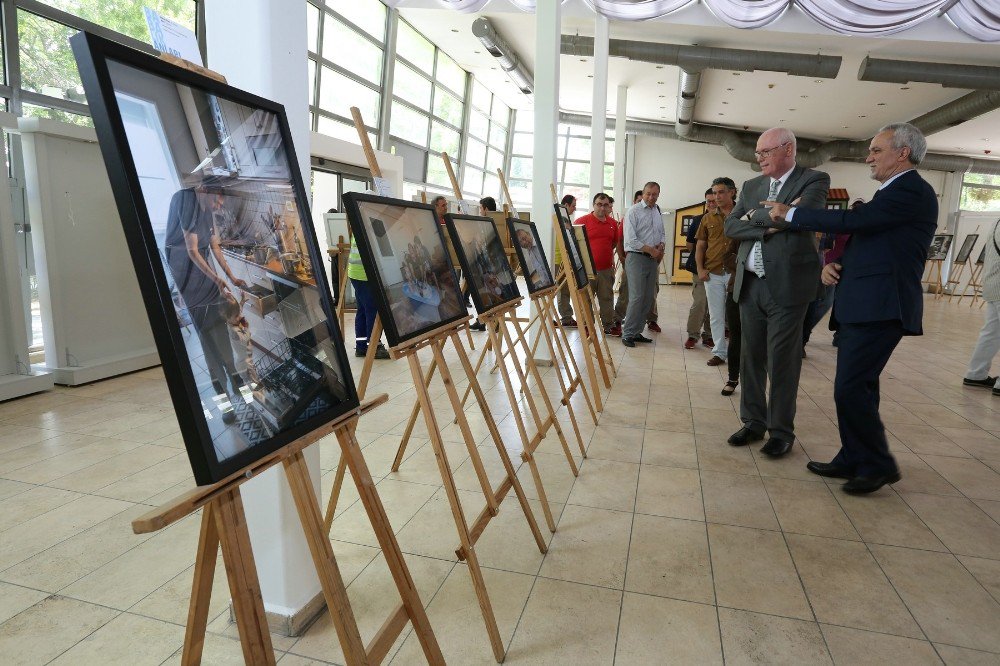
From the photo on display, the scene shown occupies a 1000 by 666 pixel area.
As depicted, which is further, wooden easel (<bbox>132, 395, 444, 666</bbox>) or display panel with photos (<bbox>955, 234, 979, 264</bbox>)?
display panel with photos (<bbox>955, 234, 979, 264</bbox>)

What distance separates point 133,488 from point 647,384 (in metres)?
3.46

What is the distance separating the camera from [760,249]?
3057 millimetres

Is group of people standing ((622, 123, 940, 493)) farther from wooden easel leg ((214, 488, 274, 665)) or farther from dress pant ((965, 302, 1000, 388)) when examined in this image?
dress pant ((965, 302, 1000, 388))

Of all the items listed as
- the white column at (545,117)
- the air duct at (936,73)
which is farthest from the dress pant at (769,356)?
the air duct at (936,73)

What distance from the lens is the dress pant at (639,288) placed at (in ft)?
19.6

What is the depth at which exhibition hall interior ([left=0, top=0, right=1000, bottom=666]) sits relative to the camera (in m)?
1.07

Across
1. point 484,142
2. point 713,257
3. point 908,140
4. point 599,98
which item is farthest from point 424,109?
point 908,140

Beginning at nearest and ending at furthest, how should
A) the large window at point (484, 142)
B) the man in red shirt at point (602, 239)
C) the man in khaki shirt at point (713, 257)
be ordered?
the man in khaki shirt at point (713, 257) → the man in red shirt at point (602, 239) → the large window at point (484, 142)

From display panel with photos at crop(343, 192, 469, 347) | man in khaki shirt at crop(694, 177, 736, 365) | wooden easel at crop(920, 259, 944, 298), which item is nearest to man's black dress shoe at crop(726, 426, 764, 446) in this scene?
man in khaki shirt at crop(694, 177, 736, 365)

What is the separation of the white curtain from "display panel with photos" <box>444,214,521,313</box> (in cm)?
638

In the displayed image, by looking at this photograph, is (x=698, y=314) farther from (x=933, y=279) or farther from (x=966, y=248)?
(x=933, y=279)

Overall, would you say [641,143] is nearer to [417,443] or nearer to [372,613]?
[417,443]

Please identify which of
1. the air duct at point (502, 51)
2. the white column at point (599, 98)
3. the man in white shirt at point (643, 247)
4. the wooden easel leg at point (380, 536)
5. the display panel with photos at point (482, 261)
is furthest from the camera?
the air duct at point (502, 51)

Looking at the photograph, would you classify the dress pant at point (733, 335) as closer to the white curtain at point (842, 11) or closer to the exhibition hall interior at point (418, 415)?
the exhibition hall interior at point (418, 415)
